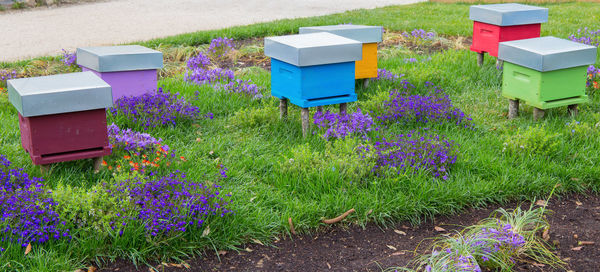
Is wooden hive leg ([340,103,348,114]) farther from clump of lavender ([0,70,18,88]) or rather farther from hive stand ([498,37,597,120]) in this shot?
clump of lavender ([0,70,18,88])

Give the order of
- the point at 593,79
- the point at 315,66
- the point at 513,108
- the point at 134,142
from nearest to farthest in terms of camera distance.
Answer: the point at 134,142
the point at 315,66
the point at 513,108
the point at 593,79

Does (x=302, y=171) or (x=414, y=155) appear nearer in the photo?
(x=302, y=171)

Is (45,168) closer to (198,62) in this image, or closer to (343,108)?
(343,108)

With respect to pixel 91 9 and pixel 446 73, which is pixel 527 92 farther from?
pixel 91 9

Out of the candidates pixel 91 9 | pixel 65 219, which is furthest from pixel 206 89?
pixel 91 9

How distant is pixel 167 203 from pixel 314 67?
5.79 feet

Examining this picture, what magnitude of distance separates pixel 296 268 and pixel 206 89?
3.28 meters

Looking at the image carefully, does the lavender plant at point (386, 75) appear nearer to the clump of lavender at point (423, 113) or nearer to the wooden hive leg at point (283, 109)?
the clump of lavender at point (423, 113)

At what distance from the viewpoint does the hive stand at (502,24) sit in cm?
698

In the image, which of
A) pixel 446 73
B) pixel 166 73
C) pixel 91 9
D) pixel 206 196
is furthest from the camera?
pixel 91 9

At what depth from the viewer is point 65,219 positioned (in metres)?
3.54

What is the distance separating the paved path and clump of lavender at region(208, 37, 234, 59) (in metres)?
1.85

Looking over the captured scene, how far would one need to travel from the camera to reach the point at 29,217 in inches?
139

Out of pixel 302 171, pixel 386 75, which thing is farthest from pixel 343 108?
pixel 386 75
